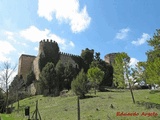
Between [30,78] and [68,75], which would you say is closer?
[68,75]

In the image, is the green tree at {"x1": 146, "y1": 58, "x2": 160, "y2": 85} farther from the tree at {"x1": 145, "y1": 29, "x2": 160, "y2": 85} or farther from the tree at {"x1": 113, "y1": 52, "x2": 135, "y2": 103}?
the tree at {"x1": 113, "y1": 52, "x2": 135, "y2": 103}

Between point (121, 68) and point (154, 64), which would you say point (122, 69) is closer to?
point (121, 68)

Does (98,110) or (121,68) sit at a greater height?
(121,68)

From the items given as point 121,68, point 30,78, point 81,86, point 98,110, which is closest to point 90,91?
point 81,86

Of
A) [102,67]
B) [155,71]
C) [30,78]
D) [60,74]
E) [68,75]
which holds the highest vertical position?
[102,67]

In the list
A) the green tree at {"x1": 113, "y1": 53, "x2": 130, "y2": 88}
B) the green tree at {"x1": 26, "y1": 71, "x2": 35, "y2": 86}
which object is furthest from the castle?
the green tree at {"x1": 113, "y1": 53, "x2": 130, "y2": 88}

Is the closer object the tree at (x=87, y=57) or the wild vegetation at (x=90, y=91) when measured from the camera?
the wild vegetation at (x=90, y=91)

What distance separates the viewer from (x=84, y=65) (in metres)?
74.8

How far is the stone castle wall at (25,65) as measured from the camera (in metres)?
78.7

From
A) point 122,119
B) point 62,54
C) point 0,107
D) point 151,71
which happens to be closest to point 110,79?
point 62,54

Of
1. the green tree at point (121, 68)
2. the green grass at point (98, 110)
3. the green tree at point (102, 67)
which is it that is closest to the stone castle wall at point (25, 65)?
the green tree at point (102, 67)

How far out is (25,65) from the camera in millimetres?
80438

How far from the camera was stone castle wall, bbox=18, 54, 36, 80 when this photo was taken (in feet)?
258

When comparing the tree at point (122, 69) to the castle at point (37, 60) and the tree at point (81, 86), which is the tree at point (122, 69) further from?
the castle at point (37, 60)
